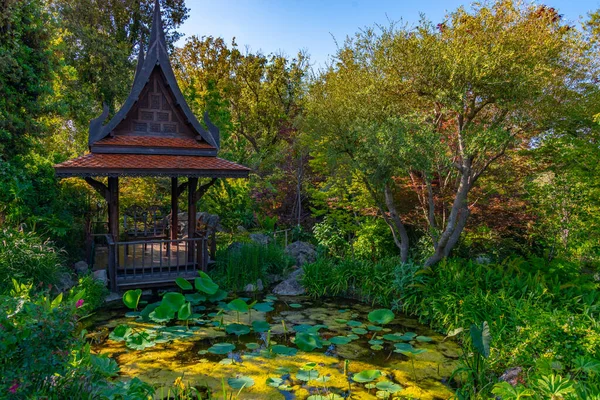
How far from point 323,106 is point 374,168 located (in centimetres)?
187

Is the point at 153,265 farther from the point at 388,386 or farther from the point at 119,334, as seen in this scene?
the point at 388,386

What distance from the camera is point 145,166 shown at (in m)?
8.76

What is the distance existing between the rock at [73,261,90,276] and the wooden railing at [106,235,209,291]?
2.19 ft

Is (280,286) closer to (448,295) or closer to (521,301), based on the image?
(448,295)

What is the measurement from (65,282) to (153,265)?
2.00 meters

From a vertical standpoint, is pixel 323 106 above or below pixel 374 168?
above

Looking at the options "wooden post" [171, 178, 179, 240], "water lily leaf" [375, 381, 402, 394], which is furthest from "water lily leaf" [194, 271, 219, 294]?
"wooden post" [171, 178, 179, 240]

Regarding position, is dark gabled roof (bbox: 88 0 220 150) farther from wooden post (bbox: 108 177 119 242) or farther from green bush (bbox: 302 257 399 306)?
green bush (bbox: 302 257 399 306)

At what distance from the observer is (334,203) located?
1224 centimetres

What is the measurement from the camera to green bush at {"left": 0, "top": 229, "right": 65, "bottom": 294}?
684 cm

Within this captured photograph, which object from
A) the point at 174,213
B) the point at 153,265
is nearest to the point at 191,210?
the point at 174,213

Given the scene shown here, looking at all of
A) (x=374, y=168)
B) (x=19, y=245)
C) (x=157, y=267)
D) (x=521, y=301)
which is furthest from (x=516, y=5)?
(x=19, y=245)

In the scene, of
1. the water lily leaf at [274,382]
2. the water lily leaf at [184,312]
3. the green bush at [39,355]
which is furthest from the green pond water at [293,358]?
the green bush at [39,355]

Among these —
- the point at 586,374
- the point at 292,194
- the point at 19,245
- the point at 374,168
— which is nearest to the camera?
the point at 586,374
